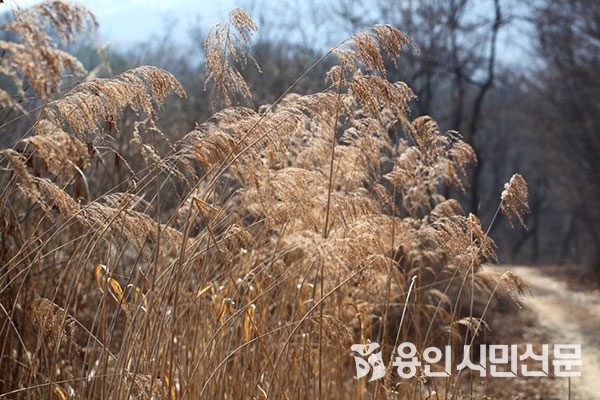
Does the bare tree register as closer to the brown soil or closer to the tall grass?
the brown soil

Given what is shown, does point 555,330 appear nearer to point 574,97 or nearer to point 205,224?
point 205,224

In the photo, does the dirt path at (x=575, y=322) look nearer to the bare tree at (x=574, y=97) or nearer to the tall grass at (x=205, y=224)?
the tall grass at (x=205, y=224)

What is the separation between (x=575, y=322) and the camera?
11430 millimetres

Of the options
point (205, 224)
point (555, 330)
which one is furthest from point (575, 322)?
point (205, 224)

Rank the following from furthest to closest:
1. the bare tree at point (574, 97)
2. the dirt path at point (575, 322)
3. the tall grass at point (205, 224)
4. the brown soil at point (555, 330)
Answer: the bare tree at point (574, 97) → the dirt path at point (575, 322) → the brown soil at point (555, 330) → the tall grass at point (205, 224)

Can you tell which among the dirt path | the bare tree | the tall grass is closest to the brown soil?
the dirt path

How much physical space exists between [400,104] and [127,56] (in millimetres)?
10713

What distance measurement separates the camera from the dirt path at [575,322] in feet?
22.1

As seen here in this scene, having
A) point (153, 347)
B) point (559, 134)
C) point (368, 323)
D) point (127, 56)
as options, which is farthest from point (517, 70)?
point (153, 347)

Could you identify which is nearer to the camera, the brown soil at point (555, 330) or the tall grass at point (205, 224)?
the tall grass at point (205, 224)

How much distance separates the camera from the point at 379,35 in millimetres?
2363

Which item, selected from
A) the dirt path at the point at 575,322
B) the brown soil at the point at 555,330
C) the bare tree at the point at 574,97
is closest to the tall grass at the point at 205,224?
the brown soil at the point at 555,330

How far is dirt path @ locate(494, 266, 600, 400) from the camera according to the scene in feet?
22.1

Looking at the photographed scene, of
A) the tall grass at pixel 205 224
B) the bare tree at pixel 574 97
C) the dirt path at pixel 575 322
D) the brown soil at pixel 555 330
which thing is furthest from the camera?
the bare tree at pixel 574 97
